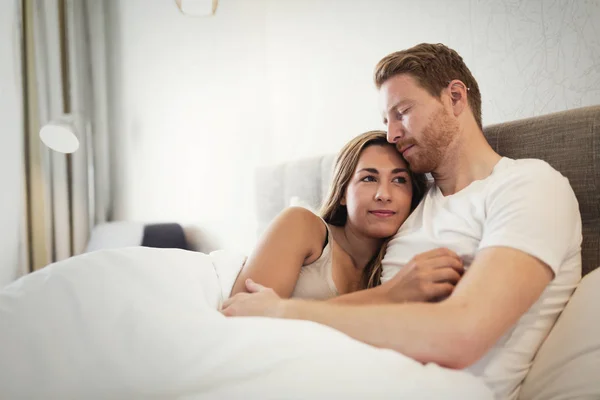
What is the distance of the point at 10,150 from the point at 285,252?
7.72 feet

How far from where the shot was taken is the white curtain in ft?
9.42

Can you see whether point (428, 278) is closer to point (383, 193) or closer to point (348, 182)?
point (383, 193)

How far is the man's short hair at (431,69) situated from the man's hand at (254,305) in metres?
0.69

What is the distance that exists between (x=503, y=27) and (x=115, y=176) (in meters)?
2.80

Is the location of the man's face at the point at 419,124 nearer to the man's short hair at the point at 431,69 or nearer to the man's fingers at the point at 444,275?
the man's short hair at the point at 431,69

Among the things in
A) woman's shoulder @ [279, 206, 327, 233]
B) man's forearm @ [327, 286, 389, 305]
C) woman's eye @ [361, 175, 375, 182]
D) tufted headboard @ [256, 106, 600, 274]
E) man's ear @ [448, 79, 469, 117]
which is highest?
man's ear @ [448, 79, 469, 117]

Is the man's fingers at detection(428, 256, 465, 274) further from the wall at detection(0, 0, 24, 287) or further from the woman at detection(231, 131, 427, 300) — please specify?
the wall at detection(0, 0, 24, 287)

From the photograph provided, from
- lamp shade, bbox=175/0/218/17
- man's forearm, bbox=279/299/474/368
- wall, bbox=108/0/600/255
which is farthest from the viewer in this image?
lamp shade, bbox=175/0/218/17

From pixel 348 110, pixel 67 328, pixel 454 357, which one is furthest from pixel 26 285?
pixel 348 110

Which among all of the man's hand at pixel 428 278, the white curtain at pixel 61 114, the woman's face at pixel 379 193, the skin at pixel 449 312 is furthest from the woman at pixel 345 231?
the white curtain at pixel 61 114

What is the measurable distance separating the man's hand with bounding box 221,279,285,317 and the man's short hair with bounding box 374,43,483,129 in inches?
27.3

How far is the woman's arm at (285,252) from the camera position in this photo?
3.68 ft

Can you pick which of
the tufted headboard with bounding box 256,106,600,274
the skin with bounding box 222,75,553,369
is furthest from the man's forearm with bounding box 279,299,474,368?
the tufted headboard with bounding box 256,106,600,274

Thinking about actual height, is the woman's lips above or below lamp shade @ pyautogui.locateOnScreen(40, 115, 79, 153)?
below
